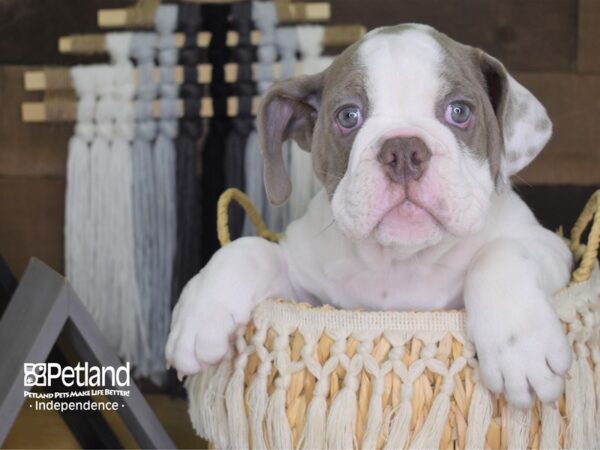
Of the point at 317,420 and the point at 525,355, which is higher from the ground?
the point at 525,355

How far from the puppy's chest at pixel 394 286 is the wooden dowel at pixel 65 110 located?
0.73 metres

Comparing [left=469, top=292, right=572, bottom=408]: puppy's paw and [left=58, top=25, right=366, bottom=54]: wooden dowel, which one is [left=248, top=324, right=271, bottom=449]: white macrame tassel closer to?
[left=469, top=292, right=572, bottom=408]: puppy's paw

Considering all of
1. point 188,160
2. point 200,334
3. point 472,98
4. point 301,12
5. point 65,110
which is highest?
point 301,12

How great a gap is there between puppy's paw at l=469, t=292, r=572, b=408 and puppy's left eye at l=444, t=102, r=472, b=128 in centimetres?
35

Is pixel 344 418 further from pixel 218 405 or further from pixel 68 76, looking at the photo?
pixel 68 76

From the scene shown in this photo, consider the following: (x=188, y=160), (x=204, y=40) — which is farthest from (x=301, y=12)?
(x=188, y=160)

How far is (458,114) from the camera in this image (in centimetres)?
151

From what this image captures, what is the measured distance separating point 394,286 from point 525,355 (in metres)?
0.38

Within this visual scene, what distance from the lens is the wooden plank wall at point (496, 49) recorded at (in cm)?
234

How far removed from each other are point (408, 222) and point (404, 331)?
17 centimetres

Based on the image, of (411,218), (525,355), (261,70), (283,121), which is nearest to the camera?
(525,355)

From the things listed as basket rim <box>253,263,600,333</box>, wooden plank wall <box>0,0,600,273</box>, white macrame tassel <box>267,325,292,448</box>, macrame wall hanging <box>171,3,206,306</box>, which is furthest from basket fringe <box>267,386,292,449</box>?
wooden plank wall <box>0,0,600,273</box>

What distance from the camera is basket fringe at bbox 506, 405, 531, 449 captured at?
4.36 ft

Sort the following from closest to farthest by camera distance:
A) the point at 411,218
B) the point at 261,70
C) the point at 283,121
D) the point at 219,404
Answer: the point at 411,218 < the point at 219,404 < the point at 283,121 < the point at 261,70
